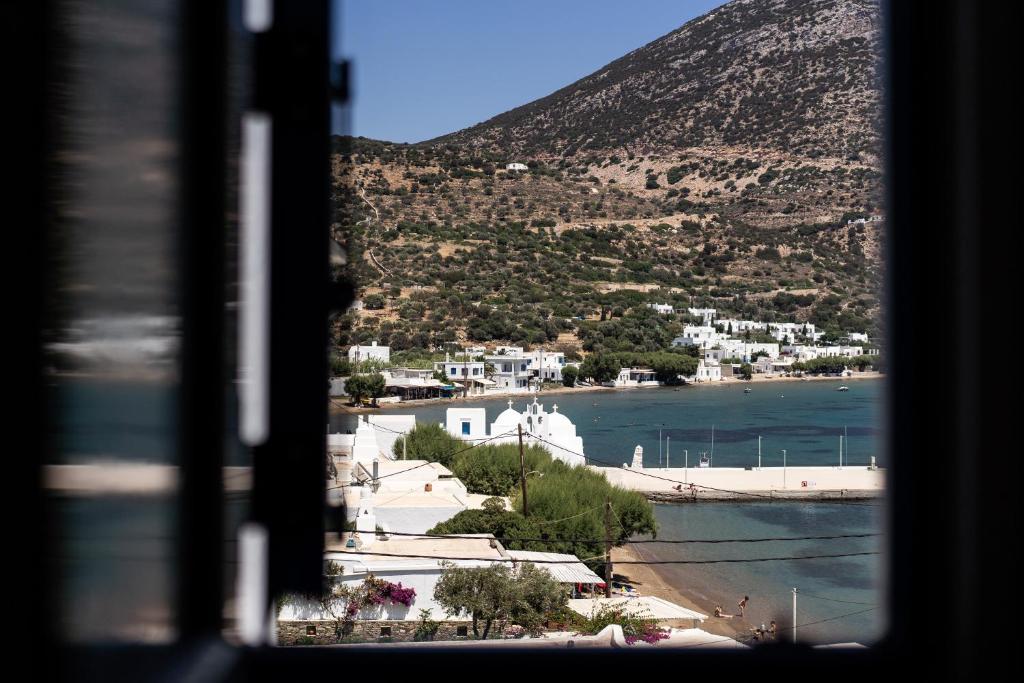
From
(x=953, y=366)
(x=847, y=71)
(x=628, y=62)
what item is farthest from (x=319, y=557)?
(x=628, y=62)

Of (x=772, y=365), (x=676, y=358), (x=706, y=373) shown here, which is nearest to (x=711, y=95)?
(x=676, y=358)

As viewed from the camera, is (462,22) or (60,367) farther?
(462,22)

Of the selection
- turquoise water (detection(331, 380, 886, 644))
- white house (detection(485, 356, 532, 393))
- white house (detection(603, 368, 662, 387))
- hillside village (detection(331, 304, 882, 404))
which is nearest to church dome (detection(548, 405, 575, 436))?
hillside village (detection(331, 304, 882, 404))

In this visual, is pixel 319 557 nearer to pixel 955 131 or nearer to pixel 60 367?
pixel 60 367

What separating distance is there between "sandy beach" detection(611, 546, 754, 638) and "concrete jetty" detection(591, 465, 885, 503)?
2.86 meters

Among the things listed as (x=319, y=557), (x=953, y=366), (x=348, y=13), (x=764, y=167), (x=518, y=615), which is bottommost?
(x=518, y=615)

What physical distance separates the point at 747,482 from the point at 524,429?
6.08m

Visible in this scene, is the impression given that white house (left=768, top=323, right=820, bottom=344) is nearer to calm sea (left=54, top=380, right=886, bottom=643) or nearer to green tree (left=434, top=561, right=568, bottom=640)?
calm sea (left=54, top=380, right=886, bottom=643)

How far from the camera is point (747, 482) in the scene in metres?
17.2

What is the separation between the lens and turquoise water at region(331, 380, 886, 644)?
11.3m

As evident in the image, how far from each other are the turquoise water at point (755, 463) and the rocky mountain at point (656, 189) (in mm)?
1710

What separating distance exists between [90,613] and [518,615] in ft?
23.7

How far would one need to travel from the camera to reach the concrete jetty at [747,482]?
1600 cm

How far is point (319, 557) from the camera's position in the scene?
2.61 feet
